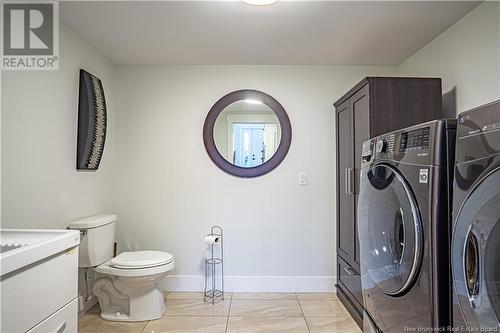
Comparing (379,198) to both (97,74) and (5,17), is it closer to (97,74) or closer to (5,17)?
(5,17)

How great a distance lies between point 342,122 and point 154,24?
5.64 ft

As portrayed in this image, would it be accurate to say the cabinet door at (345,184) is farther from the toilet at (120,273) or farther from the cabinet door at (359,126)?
the toilet at (120,273)

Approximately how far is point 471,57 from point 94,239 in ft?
9.64

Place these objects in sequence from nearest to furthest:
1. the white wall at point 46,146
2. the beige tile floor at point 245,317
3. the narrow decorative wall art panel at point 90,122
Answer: the white wall at point 46,146, the beige tile floor at point 245,317, the narrow decorative wall art panel at point 90,122

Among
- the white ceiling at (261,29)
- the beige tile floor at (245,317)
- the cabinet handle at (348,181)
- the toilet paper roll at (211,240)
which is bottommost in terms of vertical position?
the beige tile floor at (245,317)

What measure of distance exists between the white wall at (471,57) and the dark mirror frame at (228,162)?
50.9 inches

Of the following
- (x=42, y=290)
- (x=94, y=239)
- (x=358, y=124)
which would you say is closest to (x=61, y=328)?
(x=42, y=290)

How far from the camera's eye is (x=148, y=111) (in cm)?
311

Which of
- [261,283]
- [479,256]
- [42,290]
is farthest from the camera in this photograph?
[261,283]

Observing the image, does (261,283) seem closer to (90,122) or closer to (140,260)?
(140,260)

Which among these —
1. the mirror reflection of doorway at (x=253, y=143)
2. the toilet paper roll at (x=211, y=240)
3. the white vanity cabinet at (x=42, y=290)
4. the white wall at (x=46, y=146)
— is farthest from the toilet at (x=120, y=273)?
the mirror reflection of doorway at (x=253, y=143)

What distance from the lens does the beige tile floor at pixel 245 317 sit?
2301 mm

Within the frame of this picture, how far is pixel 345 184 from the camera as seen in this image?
8.83 feet

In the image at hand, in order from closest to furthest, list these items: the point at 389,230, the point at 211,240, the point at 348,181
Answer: the point at 389,230 < the point at 348,181 < the point at 211,240
